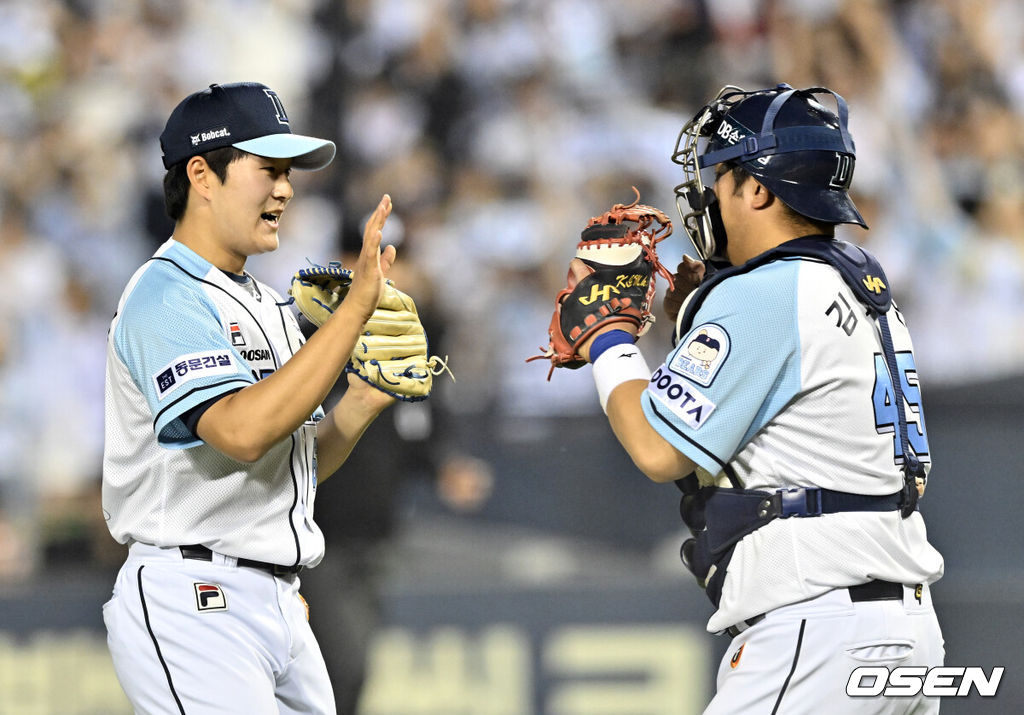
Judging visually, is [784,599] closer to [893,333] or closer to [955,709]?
[893,333]

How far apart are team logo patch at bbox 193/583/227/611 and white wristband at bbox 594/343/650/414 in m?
1.01

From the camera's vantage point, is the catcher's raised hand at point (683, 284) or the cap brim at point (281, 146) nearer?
the cap brim at point (281, 146)

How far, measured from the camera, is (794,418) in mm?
2748

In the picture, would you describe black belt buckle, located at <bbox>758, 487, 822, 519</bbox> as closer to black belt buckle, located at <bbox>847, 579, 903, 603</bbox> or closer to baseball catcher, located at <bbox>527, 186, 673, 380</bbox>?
black belt buckle, located at <bbox>847, 579, 903, 603</bbox>

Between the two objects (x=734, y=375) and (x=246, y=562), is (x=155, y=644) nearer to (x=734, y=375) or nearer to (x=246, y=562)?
(x=246, y=562)

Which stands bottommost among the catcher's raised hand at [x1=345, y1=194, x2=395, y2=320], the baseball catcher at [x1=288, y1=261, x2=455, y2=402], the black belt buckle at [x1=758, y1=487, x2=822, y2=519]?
the black belt buckle at [x1=758, y1=487, x2=822, y2=519]

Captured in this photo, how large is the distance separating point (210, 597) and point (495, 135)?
20.8ft

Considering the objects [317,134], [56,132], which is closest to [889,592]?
[317,134]

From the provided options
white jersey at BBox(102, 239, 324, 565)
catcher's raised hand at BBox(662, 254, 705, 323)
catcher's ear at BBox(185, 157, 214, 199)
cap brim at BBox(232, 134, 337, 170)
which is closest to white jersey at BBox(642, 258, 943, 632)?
catcher's raised hand at BBox(662, 254, 705, 323)

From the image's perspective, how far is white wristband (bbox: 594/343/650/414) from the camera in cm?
292

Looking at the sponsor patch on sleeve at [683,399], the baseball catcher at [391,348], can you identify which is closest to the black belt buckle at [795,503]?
the sponsor patch on sleeve at [683,399]

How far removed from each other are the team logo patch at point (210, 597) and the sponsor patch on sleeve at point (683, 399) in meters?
1.12

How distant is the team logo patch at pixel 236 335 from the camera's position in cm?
303

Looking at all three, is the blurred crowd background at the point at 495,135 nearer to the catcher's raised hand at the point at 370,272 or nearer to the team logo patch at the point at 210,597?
the team logo patch at the point at 210,597
